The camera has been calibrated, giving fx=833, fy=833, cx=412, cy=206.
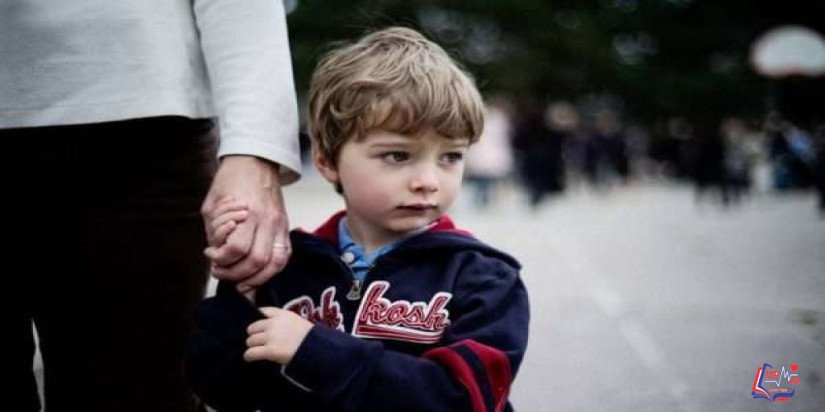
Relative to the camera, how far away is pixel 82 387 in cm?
170

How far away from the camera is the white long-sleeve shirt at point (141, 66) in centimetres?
154

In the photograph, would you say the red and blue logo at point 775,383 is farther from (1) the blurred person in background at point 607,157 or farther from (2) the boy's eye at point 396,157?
(1) the blurred person in background at point 607,157

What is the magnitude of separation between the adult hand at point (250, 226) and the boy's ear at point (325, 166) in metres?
0.22

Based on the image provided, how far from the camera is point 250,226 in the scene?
148cm

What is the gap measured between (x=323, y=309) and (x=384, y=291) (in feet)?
0.48

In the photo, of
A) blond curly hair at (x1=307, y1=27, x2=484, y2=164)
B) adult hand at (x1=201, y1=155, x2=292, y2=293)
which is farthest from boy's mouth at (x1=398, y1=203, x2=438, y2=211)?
adult hand at (x1=201, y1=155, x2=292, y2=293)

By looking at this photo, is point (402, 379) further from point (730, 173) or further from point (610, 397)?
point (730, 173)

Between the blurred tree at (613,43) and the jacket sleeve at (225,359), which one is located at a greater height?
the jacket sleeve at (225,359)

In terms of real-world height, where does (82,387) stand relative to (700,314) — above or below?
above

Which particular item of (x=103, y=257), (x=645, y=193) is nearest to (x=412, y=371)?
(x=103, y=257)

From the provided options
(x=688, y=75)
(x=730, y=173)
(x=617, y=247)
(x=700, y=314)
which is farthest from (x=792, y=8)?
(x=700, y=314)

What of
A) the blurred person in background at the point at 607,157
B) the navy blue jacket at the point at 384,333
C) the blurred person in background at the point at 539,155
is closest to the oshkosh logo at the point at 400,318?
the navy blue jacket at the point at 384,333

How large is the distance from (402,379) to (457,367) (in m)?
0.10

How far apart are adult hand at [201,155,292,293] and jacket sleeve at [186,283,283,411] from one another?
78mm
